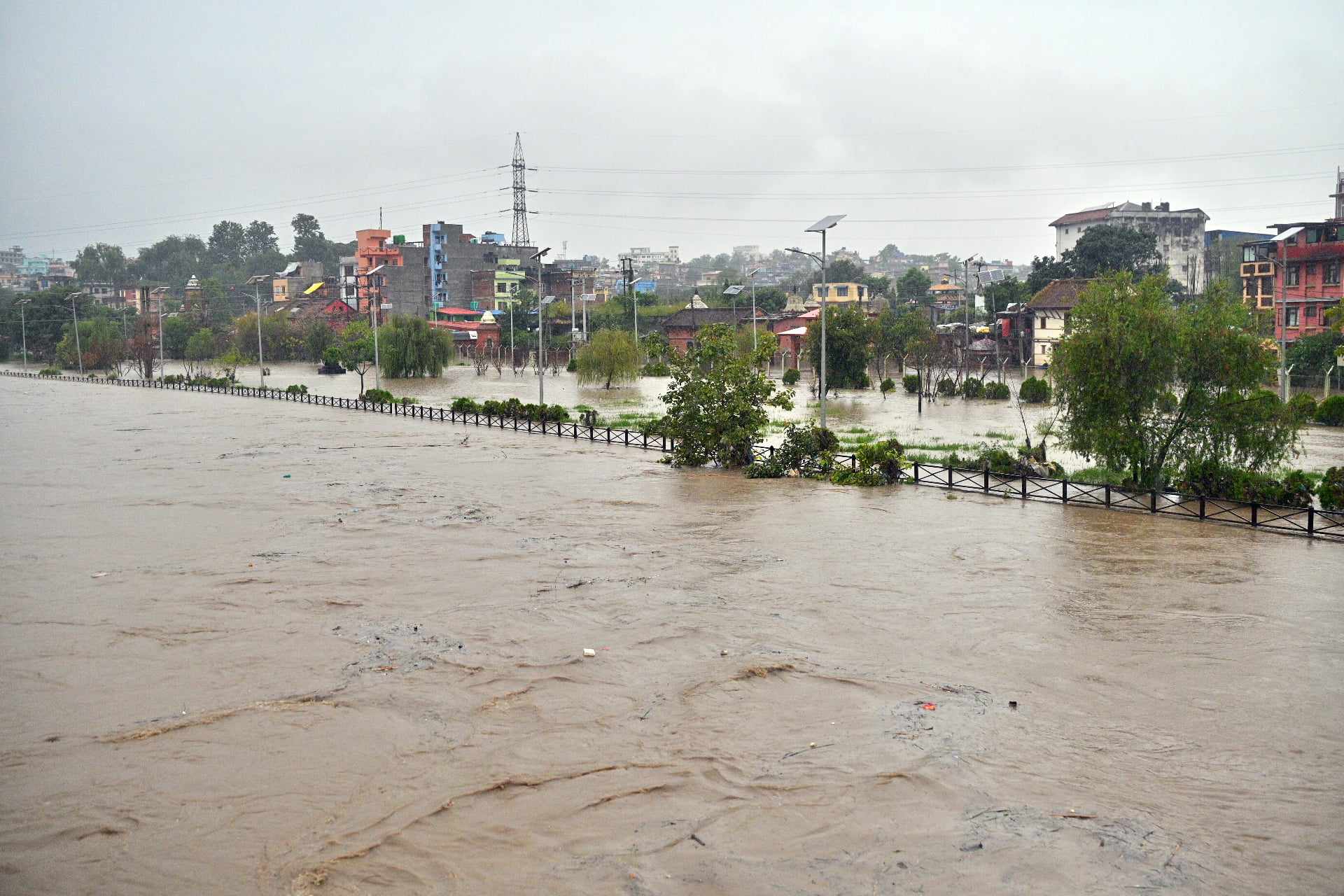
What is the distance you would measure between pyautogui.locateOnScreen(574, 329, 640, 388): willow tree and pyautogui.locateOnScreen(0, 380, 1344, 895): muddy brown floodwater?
49126 millimetres

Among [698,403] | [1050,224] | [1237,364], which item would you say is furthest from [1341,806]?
[1050,224]

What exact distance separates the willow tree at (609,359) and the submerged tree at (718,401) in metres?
39.6

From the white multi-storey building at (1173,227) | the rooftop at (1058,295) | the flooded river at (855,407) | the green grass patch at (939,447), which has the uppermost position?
the white multi-storey building at (1173,227)

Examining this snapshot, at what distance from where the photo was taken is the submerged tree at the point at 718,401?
3170 cm

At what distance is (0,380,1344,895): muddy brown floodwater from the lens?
9000 mm

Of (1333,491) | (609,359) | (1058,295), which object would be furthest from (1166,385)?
(1058,295)

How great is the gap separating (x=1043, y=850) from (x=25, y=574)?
1697cm

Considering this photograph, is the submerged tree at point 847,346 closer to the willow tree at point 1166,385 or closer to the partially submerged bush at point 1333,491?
the willow tree at point 1166,385

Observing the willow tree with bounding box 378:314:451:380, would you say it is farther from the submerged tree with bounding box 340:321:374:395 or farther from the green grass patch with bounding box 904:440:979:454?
the green grass patch with bounding box 904:440:979:454

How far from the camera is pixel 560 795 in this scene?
33.0 feet

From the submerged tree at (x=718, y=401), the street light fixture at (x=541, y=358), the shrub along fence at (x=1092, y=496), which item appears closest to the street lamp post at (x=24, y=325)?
the street light fixture at (x=541, y=358)

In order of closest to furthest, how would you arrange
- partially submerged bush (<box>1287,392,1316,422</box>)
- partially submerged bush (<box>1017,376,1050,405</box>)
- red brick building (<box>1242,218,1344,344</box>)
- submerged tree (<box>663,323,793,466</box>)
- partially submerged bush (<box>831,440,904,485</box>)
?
partially submerged bush (<box>1287,392,1316,422</box>) < partially submerged bush (<box>831,440,904,485</box>) < submerged tree (<box>663,323,793,466</box>) < partially submerged bush (<box>1017,376,1050,405</box>) < red brick building (<box>1242,218,1344,344</box>)

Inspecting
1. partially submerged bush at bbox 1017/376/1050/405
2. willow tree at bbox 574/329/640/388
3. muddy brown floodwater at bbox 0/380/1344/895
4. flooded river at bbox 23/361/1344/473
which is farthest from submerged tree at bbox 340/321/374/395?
muddy brown floodwater at bbox 0/380/1344/895

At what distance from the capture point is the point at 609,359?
72375 mm
